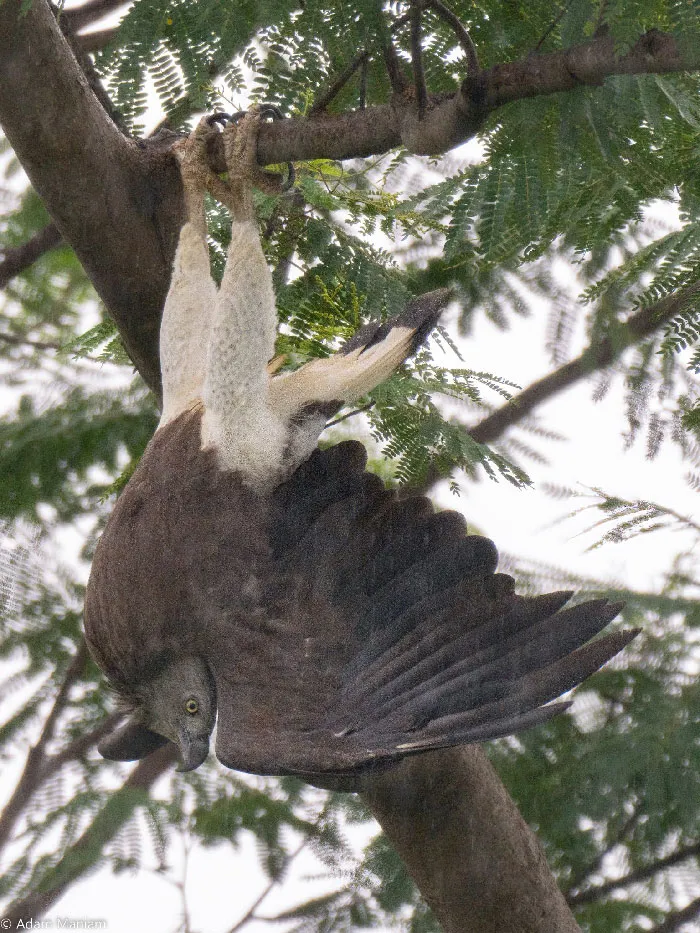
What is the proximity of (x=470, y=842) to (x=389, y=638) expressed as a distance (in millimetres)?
1122

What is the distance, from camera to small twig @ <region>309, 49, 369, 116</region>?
2.87 metres

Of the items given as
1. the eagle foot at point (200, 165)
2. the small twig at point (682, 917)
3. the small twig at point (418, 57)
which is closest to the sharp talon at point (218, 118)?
the eagle foot at point (200, 165)

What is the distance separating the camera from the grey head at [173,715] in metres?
3.08

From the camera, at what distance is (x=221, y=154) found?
3.16 meters

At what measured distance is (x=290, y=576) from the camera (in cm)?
288

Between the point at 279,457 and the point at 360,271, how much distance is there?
2.65ft

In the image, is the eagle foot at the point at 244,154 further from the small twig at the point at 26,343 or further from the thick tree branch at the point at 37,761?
the thick tree branch at the point at 37,761

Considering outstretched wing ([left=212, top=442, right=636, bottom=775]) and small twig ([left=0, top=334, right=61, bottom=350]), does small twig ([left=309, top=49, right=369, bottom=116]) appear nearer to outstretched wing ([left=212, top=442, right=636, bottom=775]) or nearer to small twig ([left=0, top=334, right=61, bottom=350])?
outstretched wing ([left=212, top=442, right=636, bottom=775])

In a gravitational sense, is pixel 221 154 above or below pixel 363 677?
above

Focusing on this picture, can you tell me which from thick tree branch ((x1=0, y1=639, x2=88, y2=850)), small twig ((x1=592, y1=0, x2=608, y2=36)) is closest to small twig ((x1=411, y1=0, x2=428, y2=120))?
small twig ((x1=592, y1=0, x2=608, y2=36))

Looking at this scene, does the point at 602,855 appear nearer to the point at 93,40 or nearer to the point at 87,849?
the point at 87,849

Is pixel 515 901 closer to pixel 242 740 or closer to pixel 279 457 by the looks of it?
pixel 242 740

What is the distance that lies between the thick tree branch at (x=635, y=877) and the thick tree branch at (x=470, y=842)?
1.36ft

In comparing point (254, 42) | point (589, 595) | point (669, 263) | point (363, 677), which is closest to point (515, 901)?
point (589, 595)
